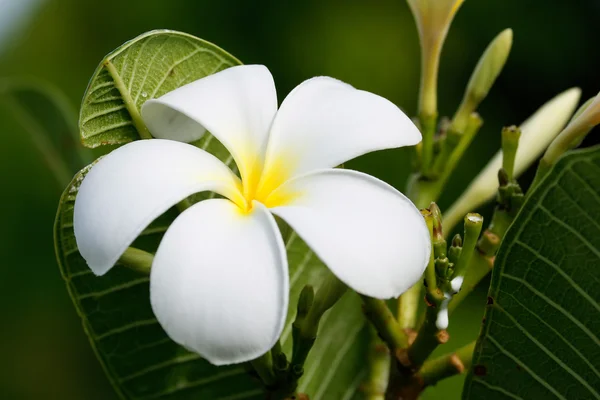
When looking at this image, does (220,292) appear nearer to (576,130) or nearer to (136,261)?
(136,261)

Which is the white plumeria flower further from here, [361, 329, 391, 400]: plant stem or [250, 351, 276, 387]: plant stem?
[361, 329, 391, 400]: plant stem

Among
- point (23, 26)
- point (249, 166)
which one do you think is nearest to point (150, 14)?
point (23, 26)

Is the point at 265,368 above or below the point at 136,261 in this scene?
below

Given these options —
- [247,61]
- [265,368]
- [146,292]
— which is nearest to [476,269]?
[265,368]

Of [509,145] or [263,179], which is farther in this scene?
[509,145]

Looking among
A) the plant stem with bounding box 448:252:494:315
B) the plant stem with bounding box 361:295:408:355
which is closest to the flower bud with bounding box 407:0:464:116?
the plant stem with bounding box 448:252:494:315

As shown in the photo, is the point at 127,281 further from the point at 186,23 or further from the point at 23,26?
the point at 23,26

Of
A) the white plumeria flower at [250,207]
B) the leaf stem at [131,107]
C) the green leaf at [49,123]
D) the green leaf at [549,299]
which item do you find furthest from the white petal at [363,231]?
the green leaf at [49,123]

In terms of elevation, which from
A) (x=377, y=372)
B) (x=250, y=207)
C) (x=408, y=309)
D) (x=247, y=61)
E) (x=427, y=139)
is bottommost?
(x=247, y=61)
